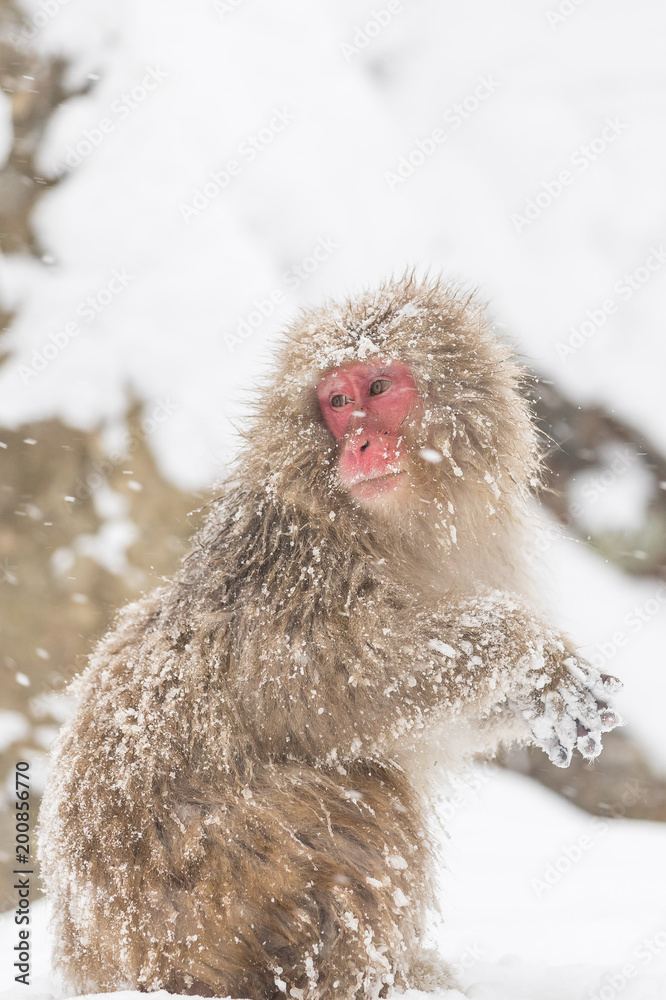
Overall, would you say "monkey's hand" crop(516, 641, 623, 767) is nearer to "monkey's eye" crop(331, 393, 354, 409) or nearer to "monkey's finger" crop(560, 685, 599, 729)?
"monkey's finger" crop(560, 685, 599, 729)

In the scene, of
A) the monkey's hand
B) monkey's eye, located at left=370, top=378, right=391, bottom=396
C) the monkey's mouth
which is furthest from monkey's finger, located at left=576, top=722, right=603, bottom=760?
monkey's eye, located at left=370, top=378, right=391, bottom=396

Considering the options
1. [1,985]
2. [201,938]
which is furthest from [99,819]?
[1,985]

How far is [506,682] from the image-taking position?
2059 mm

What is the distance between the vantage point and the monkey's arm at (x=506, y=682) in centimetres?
203

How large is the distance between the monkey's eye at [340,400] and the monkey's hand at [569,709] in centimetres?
91

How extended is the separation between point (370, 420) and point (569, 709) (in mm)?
944

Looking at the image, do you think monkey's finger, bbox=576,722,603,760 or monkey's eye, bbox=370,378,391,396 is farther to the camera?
monkey's eye, bbox=370,378,391,396

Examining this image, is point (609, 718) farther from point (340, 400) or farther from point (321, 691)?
point (340, 400)

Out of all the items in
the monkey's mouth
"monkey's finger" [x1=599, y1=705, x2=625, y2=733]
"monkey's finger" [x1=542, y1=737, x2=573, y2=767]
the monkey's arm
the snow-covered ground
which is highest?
the monkey's mouth

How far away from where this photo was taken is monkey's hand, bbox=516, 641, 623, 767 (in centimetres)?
201

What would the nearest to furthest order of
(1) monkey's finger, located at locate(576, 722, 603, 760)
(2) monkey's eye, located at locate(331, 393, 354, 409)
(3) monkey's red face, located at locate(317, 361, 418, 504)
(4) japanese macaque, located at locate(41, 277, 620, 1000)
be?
(4) japanese macaque, located at locate(41, 277, 620, 1000)
(1) monkey's finger, located at locate(576, 722, 603, 760)
(3) monkey's red face, located at locate(317, 361, 418, 504)
(2) monkey's eye, located at locate(331, 393, 354, 409)

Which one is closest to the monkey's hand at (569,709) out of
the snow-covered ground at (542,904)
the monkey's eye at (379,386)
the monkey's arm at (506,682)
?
the monkey's arm at (506,682)

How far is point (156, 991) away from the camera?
184 centimetres

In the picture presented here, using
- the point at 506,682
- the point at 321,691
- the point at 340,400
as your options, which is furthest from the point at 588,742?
the point at 340,400
